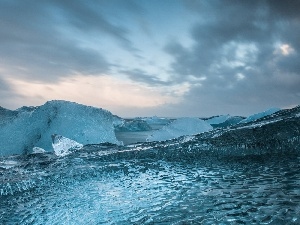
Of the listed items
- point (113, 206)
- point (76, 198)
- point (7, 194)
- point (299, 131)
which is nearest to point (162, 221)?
point (113, 206)

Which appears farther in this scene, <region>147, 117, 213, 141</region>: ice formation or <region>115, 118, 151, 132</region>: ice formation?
<region>115, 118, 151, 132</region>: ice formation

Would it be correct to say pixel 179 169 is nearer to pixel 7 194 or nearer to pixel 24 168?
pixel 7 194

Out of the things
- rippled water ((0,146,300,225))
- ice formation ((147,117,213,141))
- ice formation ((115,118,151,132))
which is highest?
ice formation ((115,118,151,132))

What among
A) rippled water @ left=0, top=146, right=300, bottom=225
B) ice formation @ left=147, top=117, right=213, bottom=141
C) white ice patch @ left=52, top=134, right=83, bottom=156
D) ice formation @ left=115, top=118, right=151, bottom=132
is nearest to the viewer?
rippled water @ left=0, top=146, right=300, bottom=225

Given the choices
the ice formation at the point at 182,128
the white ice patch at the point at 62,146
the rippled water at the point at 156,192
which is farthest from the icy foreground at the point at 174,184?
the ice formation at the point at 182,128

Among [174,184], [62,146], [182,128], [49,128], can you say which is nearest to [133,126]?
[182,128]

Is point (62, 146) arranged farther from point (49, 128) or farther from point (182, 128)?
point (182, 128)

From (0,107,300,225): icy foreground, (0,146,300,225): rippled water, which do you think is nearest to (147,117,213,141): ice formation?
(0,107,300,225): icy foreground

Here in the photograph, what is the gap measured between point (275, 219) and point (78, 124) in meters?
8.40

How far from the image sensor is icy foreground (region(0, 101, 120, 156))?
9.31 m

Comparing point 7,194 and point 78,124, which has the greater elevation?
point 78,124

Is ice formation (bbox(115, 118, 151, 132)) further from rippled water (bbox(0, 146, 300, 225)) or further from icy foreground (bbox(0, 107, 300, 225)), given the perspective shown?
rippled water (bbox(0, 146, 300, 225))

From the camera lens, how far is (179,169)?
3.81 metres

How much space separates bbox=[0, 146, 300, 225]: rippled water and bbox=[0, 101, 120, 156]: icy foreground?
4.92 m
